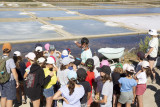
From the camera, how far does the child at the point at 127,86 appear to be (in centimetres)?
427

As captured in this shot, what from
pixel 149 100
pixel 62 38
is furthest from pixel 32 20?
pixel 149 100

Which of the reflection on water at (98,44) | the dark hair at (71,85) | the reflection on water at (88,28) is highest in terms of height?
the dark hair at (71,85)

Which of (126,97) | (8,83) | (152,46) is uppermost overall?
(152,46)

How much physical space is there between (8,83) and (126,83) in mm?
2744

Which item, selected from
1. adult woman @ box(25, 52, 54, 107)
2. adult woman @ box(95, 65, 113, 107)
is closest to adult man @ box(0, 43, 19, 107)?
adult woman @ box(25, 52, 54, 107)

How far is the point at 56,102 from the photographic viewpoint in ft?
16.3

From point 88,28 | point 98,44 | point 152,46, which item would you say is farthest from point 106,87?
point 88,28

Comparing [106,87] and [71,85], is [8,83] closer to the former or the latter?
[71,85]

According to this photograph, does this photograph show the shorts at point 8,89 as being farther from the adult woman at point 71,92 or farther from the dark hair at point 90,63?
the dark hair at point 90,63

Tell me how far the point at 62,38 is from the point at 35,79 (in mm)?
8008

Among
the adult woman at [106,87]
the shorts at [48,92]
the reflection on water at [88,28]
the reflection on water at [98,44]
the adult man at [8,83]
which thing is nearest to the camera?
the adult woman at [106,87]

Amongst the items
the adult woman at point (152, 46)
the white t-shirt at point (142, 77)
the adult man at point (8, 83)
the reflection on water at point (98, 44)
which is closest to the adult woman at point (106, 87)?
the white t-shirt at point (142, 77)

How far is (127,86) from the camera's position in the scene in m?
4.29

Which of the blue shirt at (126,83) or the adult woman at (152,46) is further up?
the adult woman at (152,46)
